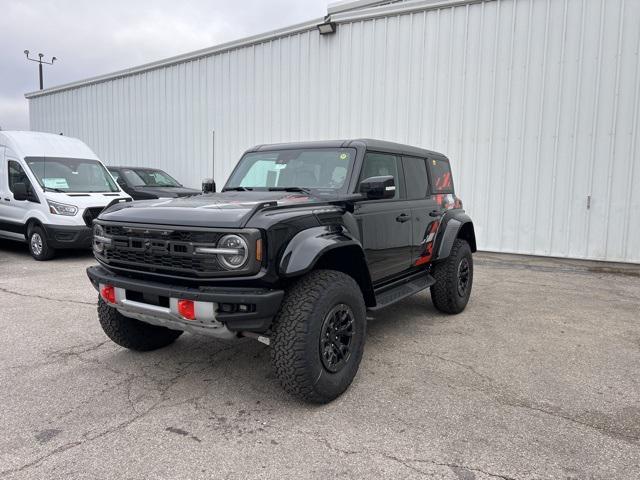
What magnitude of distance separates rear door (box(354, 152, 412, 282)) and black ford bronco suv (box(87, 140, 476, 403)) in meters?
0.02

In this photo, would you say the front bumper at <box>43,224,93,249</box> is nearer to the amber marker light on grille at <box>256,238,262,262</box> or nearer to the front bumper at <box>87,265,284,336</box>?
the front bumper at <box>87,265,284,336</box>

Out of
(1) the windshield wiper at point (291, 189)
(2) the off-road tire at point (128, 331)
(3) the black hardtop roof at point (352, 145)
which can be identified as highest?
(3) the black hardtop roof at point (352, 145)

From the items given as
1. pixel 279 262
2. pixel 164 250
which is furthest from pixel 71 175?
pixel 279 262

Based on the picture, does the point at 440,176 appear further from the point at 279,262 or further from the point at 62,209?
the point at 62,209

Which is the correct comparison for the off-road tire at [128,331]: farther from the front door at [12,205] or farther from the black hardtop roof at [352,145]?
the front door at [12,205]

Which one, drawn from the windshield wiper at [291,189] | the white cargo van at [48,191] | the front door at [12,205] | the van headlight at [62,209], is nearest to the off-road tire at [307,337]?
the windshield wiper at [291,189]

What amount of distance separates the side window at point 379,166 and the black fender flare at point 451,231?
0.90 m

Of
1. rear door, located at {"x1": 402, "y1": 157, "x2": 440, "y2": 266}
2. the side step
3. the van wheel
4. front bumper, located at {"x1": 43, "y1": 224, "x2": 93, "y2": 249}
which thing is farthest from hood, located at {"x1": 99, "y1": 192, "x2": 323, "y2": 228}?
the van wheel

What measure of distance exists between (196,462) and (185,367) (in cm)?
134

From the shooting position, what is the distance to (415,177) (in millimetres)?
4879

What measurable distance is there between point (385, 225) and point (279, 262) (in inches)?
56.0

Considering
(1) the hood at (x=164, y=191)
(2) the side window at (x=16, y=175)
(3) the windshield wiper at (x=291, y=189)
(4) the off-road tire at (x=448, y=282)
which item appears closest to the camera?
(3) the windshield wiper at (x=291, y=189)

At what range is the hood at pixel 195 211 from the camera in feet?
9.41

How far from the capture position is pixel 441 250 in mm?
4969
